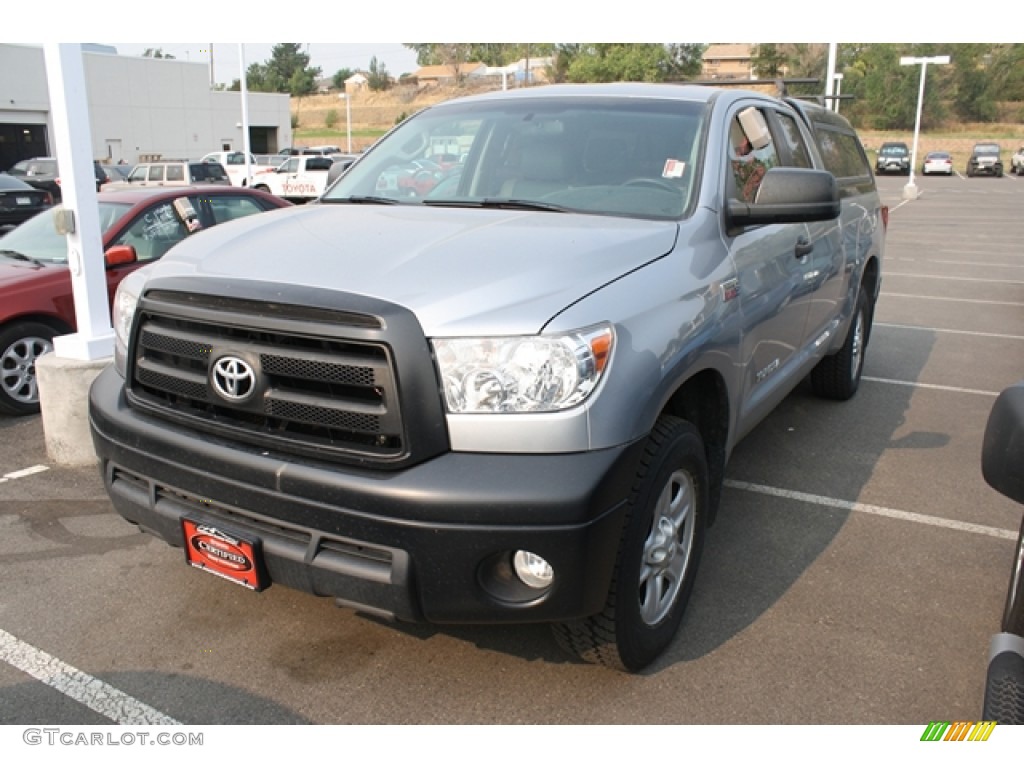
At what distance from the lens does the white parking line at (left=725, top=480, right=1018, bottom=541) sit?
4.18 m

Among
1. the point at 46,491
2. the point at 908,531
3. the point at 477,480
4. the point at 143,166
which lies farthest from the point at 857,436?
the point at 143,166

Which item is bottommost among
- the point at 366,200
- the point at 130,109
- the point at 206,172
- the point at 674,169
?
the point at 206,172

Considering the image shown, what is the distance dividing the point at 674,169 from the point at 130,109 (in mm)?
49919

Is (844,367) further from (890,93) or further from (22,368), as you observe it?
(890,93)

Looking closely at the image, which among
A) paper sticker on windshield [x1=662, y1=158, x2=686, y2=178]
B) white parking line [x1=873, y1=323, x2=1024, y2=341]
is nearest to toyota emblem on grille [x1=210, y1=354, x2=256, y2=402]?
paper sticker on windshield [x1=662, y1=158, x2=686, y2=178]

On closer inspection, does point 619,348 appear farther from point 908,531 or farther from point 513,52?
point 513,52

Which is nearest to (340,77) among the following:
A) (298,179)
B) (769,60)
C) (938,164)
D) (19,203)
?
(769,60)

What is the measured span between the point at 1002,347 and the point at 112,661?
8224 mm

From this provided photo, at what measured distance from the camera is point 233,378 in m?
2.64

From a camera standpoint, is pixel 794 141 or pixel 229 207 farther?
pixel 229 207

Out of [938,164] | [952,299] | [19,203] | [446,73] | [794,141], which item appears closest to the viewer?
[794,141]

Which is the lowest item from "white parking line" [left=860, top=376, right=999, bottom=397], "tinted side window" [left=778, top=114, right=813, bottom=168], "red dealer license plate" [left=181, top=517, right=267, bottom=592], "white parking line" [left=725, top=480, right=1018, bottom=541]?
"white parking line" [left=860, top=376, right=999, bottom=397]

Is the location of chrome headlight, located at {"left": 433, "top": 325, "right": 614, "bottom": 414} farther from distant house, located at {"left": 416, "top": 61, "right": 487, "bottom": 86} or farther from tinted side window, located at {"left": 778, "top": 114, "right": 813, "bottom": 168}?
distant house, located at {"left": 416, "top": 61, "right": 487, "bottom": 86}

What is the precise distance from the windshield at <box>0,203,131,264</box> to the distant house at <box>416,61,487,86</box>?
259 ft
